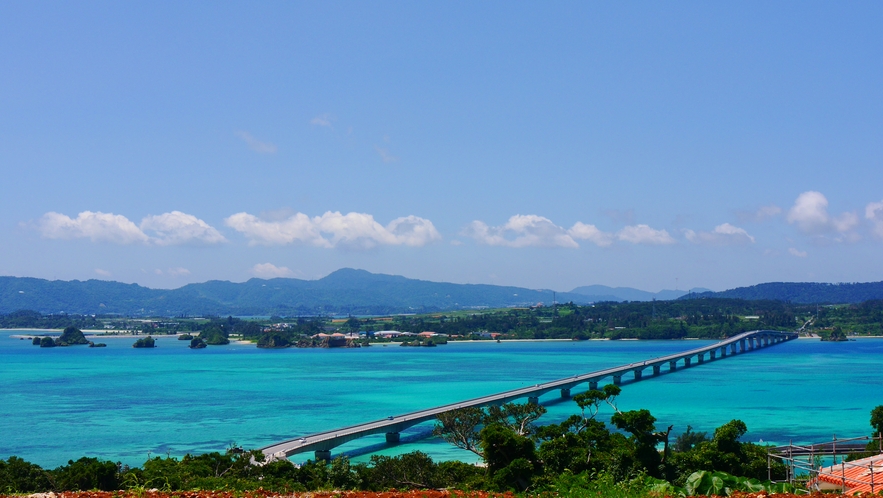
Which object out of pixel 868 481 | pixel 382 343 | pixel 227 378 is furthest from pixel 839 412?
pixel 382 343

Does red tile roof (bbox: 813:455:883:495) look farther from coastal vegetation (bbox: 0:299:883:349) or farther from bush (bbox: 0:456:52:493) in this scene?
coastal vegetation (bbox: 0:299:883:349)

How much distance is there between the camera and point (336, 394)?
73.1 meters

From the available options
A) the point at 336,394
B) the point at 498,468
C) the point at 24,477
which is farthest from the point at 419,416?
the point at 498,468

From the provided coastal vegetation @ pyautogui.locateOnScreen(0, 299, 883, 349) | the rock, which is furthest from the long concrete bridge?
the rock

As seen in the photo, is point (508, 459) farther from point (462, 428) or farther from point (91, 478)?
point (462, 428)

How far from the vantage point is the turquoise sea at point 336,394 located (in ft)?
161

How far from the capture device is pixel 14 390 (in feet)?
262

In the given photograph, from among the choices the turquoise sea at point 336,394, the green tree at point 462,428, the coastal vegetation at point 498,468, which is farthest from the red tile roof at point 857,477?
the turquoise sea at point 336,394

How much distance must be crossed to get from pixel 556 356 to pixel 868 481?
113191mm

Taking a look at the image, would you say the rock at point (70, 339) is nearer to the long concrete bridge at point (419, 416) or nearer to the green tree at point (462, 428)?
the long concrete bridge at point (419, 416)

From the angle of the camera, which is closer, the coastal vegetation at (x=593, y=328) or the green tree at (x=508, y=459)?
the green tree at (x=508, y=459)

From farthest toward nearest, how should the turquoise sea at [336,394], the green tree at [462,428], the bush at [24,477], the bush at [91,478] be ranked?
the turquoise sea at [336,394] → the green tree at [462,428] → the bush at [24,477] → the bush at [91,478]

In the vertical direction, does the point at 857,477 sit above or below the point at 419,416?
above

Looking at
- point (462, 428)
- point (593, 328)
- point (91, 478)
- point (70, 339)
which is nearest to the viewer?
point (91, 478)
